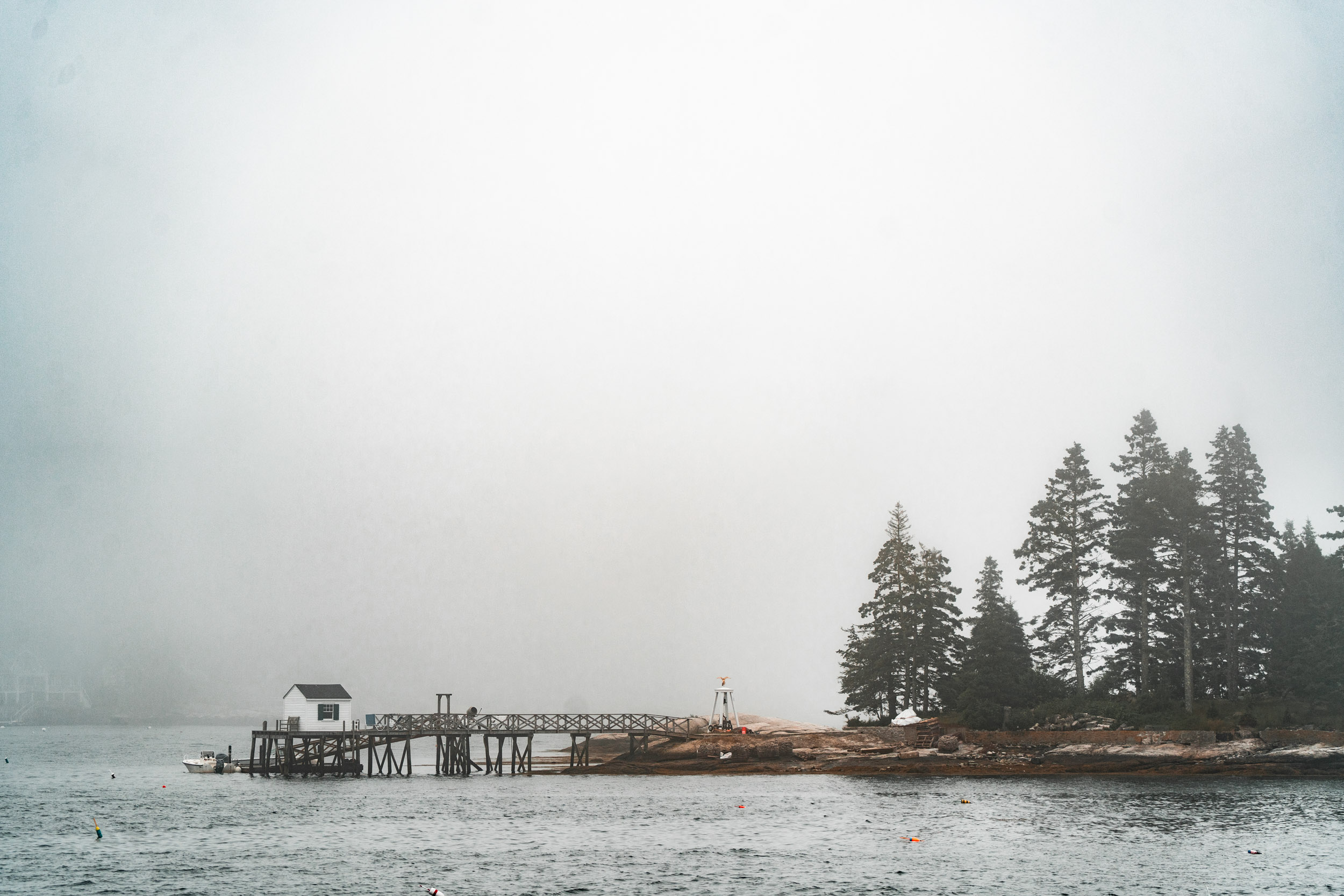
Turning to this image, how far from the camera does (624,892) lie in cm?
3288

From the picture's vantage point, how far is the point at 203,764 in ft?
280

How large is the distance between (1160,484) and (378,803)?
53310 mm

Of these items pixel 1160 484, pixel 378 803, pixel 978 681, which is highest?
pixel 1160 484

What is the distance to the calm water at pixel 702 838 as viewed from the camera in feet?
112

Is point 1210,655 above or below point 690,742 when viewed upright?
above

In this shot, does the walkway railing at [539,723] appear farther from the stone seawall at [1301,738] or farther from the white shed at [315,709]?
the stone seawall at [1301,738]

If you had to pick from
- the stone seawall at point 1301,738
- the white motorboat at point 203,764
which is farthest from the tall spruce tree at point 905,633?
the white motorboat at point 203,764

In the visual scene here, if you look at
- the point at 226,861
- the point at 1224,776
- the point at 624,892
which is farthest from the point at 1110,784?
the point at 226,861

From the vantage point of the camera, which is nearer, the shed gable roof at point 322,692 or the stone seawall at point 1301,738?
the stone seawall at point 1301,738

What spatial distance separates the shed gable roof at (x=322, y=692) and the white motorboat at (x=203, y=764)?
14.0 m

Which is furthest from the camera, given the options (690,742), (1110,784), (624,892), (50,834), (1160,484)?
(690,742)

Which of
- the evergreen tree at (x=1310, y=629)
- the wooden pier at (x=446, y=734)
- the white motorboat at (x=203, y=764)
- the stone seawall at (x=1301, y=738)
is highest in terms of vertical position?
the evergreen tree at (x=1310, y=629)

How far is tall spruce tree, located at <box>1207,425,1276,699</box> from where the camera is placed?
222 ft

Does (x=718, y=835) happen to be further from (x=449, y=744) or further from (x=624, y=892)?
(x=449, y=744)
